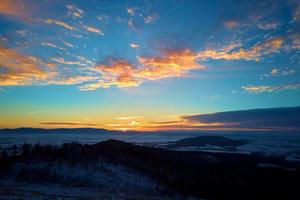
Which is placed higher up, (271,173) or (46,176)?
(46,176)

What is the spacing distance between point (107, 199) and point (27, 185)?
8.09 m

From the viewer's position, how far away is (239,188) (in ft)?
124

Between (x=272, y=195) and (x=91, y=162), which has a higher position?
(x=91, y=162)

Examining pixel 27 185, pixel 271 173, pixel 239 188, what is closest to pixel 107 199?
pixel 27 185

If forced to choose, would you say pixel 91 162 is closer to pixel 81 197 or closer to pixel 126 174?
pixel 126 174

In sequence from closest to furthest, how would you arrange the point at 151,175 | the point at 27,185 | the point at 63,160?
the point at 27,185 < the point at 63,160 < the point at 151,175

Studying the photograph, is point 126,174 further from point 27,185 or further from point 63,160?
point 27,185

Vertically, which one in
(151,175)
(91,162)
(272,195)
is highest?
(91,162)

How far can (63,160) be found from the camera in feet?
102

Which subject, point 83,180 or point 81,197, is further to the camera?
point 83,180

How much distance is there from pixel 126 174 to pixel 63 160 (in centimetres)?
801

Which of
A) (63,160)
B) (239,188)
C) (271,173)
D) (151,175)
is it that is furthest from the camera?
(271,173)

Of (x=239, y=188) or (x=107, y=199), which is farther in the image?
(x=239, y=188)

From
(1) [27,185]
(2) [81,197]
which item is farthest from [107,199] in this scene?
(1) [27,185]
